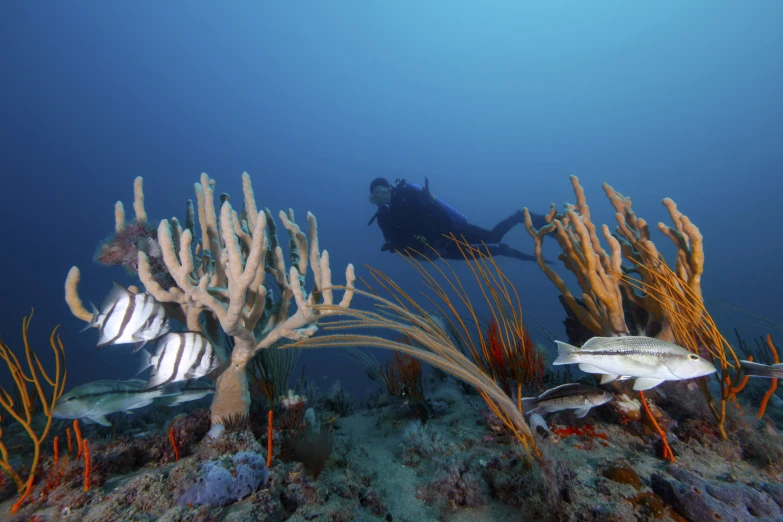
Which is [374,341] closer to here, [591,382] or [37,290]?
[591,382]

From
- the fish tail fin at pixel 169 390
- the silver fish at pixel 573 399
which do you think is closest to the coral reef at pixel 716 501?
the silver fish at pixel 573 399

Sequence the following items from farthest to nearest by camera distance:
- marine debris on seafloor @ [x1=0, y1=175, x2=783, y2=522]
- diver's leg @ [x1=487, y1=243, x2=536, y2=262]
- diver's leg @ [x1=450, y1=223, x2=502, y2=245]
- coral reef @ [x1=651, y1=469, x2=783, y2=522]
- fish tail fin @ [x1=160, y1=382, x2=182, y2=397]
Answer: diver's leg @ [x1=487, y1=243, x2=536, y2=262] < diver's leg @ [x1=450, y1=223, x2=502, y2=245] < fish tail fin @ [x1=160, y1=382, x2=182, y2=397] < marine debris on seafloor @ [x1=0, y1=175, x2=783, y2=522] < coral reef @ [x1=651, y1=469, x2=783, y2=522]

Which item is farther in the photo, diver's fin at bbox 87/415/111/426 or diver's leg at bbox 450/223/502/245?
diver's leg at bbox 450/223/502/245

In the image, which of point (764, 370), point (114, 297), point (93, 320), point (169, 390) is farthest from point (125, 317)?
point (764, 370)

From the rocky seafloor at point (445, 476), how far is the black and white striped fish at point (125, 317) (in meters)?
1.07

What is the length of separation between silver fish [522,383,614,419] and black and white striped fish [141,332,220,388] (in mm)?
2733

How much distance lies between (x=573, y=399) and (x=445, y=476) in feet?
3.79

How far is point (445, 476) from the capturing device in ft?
7.91

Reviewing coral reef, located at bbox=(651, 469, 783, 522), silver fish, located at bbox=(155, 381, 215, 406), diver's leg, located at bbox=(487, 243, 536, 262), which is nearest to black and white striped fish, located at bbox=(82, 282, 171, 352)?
silver fish, located at bbox=(155, 381, 215, 406)

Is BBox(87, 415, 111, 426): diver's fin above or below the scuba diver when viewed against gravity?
below

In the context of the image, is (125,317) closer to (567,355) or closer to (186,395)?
(186,395)

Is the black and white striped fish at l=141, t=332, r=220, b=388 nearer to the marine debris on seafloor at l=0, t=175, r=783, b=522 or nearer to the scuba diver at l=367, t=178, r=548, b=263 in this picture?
the marine debris on seafloor at l=0, t=175, r=783, b=522

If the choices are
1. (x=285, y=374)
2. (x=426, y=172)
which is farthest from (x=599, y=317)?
(x=426, y=172)

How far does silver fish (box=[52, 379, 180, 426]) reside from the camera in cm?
262
